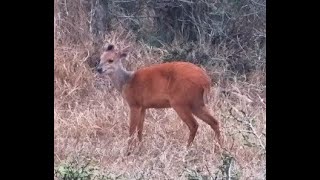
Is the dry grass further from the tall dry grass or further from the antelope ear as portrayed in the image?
the antelope ear

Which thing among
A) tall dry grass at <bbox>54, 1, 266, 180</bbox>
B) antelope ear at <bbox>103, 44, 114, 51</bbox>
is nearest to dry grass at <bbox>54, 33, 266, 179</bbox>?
tall dry grass at <bbox>54, 1, 266, 180</bbox>

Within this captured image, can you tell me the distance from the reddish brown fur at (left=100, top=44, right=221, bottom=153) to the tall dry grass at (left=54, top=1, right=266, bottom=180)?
60 mm

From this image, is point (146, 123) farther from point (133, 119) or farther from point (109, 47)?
point (109, 47)

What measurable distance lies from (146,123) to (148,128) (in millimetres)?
42

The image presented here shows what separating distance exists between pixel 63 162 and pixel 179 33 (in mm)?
1437

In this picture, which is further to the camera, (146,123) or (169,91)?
(146,123)

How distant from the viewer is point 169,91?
649cm

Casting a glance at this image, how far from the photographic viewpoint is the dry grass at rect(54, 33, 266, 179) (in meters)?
6.39

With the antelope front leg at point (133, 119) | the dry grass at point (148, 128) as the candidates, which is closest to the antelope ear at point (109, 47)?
the dry grass at point (148, 128)

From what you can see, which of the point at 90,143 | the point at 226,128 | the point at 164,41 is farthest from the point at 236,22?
the point at 90,143

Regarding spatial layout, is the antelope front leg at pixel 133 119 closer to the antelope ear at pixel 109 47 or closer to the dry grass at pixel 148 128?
the dry grass at pixel 148 128

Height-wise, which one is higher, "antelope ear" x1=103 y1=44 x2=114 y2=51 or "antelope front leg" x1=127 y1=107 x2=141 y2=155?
"antelope ear" x1=103 y1=44 x2=114 y2=51

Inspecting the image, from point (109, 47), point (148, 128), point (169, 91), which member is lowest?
point (148, 128)

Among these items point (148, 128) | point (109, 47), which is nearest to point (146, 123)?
point (148, 128)
